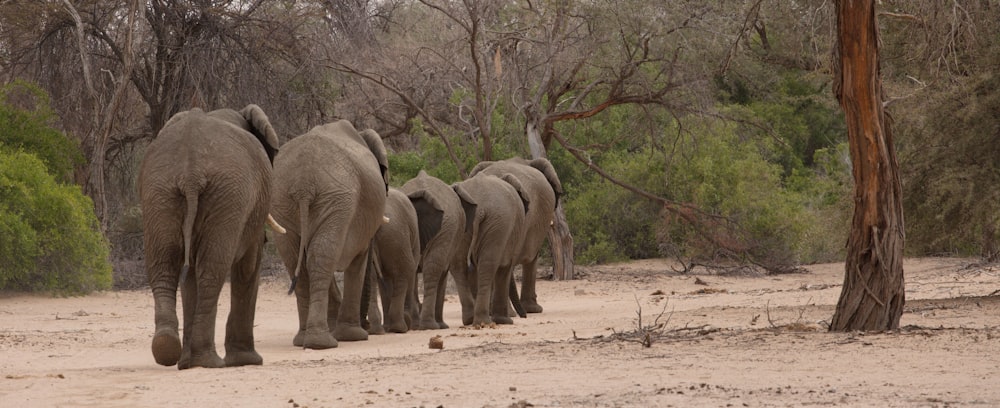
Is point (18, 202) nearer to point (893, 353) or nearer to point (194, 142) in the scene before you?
point (194, 142)

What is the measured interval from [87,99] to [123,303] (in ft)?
16.4

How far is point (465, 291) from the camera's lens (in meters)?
14.1

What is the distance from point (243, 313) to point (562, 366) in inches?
98.5

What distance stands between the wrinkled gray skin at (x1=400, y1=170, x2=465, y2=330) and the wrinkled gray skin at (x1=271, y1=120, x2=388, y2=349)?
1631 mm

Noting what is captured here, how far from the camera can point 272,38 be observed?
20797 millimetres

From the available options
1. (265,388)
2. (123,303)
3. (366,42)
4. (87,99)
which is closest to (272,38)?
(366,42)

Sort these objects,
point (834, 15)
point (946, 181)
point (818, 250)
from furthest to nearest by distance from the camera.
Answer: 1. point (818, 250)
2. point (946, 181)
3. point (834, 15)

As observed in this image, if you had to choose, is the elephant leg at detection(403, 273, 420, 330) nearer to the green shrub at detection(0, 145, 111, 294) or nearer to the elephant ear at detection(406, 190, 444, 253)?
the elephant ear at detection(406, 190, 444, 253)

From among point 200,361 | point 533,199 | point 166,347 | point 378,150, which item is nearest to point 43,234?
point 533,199

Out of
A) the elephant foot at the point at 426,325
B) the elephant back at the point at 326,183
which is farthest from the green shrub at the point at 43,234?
the elephant back at the point at 326,183

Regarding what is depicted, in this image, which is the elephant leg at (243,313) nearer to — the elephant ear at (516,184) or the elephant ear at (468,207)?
the elephant ear at (468,207)

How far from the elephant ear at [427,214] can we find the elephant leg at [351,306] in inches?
62.2

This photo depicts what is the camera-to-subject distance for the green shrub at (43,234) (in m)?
15.6

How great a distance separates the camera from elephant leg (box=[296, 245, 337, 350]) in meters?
9.98
